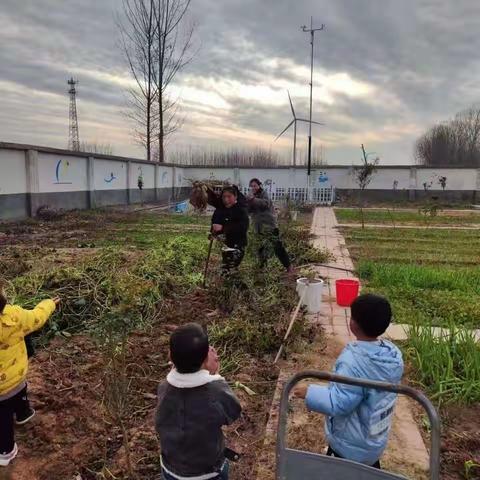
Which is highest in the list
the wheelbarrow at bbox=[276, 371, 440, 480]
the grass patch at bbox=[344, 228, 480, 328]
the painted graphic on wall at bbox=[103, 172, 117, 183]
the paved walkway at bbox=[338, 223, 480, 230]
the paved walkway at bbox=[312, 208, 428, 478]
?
the painted graphic on wall at bbox=[103, 172, 117, 183]

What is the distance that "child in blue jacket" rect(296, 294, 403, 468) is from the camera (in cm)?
192

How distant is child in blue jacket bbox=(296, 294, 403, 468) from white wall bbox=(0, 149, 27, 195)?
1458cm

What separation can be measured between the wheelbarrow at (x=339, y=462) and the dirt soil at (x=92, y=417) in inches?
46.6

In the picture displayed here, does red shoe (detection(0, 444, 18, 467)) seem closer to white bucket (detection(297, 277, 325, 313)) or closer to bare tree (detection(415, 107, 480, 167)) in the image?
white bucket (detection(297, 277, 325, 313))

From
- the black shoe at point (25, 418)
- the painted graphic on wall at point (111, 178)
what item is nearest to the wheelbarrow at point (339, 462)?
the black shoe at point (25, 418)

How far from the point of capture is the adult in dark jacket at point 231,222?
21.1 ft

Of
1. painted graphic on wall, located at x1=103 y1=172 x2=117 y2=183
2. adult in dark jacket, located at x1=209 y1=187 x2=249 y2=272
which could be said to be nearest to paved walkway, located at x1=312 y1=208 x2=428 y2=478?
adult in dark jacket, located at x1=209 y1=187 x2=249 y2=272

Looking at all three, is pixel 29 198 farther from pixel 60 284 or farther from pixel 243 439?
pixel 243 439

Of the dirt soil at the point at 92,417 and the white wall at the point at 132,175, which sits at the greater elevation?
the white wall at the point at 132,175

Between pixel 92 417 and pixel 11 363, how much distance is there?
0.75 metres

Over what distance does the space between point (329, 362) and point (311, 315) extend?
57.7 inches

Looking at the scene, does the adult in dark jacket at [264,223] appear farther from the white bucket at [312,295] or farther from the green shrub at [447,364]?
the green shrub at [447,364]

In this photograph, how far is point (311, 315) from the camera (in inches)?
221

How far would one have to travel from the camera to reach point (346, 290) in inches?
229
